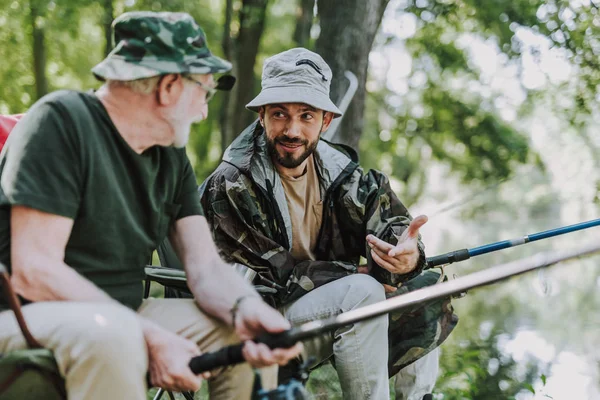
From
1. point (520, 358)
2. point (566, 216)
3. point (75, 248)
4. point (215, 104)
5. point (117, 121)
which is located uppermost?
point (117, 121)

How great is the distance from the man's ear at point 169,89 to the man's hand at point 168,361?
630 millimetres

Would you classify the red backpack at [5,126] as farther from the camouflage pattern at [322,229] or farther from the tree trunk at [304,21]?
the tree trunk at [304,21]

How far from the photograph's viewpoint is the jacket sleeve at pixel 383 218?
3.17 m

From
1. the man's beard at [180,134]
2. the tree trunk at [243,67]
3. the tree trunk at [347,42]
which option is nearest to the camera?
the man's beard at [180,134]

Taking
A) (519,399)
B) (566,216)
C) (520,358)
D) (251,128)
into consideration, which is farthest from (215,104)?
(566,216)

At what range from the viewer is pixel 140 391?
1910 mm

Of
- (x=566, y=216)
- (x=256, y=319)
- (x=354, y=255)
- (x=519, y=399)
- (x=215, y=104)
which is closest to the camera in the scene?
(x=256, y=319)

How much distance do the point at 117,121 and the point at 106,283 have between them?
462 mm

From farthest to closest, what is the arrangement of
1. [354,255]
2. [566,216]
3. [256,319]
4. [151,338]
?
[566,216] < [354,255] < [256,319] < [151,338]

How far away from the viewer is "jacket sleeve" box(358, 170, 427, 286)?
125 inches

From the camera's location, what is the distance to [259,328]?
220 cm

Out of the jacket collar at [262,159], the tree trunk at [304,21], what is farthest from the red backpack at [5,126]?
the tree trunk at [304,21]

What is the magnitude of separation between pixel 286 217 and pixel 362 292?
49 cm

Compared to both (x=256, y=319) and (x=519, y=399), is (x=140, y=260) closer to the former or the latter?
(x=256, y=319)
